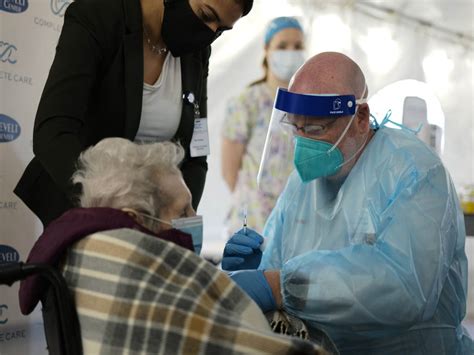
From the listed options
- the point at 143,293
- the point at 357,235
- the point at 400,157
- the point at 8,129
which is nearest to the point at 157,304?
the point at 143,293

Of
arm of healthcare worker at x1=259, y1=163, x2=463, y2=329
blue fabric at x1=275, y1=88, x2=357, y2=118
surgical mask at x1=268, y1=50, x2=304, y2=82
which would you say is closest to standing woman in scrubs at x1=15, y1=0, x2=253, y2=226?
blue fabric at x1=275, y1=88, x2=357, y2=118

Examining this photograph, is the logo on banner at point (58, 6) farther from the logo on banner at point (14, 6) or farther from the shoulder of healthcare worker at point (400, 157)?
the shoulder of healthcare worker at point (400, 157)

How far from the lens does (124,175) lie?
1.59 metres

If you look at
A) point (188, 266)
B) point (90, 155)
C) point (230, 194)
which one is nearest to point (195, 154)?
point (90, 155)

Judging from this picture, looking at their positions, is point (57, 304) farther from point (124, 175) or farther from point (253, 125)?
point (253, 125)

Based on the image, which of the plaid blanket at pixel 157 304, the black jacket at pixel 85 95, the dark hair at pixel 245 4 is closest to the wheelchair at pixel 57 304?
the plaid blanket at pixel 157 304

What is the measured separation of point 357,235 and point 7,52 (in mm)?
2005

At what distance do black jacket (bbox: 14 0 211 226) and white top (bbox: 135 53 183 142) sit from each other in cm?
3

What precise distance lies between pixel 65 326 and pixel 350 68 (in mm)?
1066

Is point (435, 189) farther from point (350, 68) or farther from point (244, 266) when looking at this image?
point (244, 266)

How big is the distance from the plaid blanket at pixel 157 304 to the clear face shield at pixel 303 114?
73 cm

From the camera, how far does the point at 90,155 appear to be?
5.42ft

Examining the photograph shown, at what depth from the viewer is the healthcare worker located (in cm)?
171

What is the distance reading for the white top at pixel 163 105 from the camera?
2.21 meters
